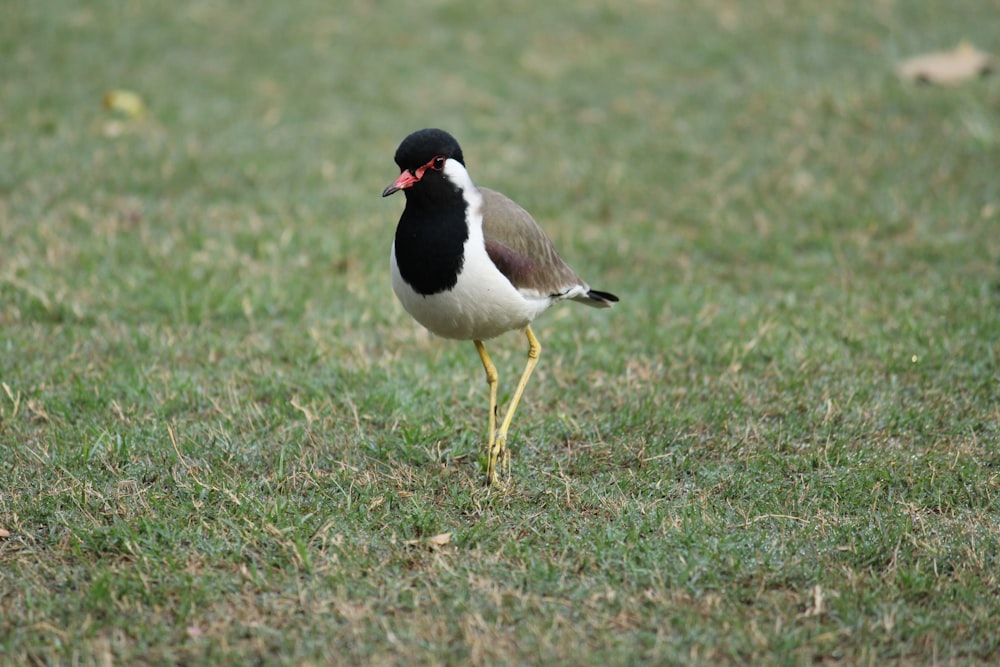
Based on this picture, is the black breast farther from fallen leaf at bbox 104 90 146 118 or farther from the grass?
fallen leaf at bbox 104 90 146 118

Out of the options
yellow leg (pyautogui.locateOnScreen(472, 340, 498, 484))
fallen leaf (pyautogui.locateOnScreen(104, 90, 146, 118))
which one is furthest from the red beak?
fallen leaf (pyautogui.locateOnScreen(104, 90, 146, 118))

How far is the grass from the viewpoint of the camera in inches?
145

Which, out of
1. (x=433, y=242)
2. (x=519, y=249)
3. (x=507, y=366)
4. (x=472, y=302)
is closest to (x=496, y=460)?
(x=472, y=302)

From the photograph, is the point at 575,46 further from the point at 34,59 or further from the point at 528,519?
the point at 528,519

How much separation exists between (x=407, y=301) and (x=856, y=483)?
77.6 inches

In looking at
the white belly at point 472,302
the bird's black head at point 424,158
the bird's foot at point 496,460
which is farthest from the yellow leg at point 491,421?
the bird's black head at point 424,158

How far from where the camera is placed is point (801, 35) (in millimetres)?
11234

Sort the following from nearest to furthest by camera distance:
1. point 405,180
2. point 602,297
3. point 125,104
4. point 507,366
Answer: point 405,180 → point 602,297 → point 507,366 → point 125,104

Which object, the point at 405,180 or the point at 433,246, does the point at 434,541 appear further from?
the point at 405,180

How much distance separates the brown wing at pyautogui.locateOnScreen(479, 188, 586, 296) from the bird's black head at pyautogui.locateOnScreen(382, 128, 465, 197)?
10.5 inches

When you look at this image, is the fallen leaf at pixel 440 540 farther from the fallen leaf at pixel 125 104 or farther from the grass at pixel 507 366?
the fallen leaf at pixel 125 104

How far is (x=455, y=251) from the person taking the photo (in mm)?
4227

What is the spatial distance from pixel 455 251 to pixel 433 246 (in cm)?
9

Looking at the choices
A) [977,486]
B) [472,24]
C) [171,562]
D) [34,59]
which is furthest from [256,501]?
[472,24]
